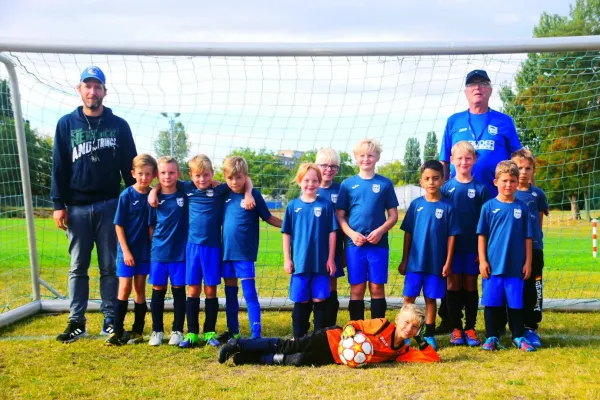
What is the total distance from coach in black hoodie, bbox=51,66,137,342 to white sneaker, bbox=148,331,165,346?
56 centimetres

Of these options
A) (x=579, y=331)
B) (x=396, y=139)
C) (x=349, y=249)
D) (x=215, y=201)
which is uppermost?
(x=396, y=139)

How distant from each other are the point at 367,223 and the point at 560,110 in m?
3.86

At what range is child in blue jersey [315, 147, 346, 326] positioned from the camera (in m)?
5.48

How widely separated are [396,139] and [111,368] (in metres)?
3.75

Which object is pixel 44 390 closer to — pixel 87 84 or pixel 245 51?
pixel 87 84

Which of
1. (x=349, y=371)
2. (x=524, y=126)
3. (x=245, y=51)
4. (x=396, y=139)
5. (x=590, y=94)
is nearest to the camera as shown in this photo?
(x=349, y=371)

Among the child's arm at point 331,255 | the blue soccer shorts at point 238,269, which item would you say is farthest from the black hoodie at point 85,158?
the child's arm at point 331,255

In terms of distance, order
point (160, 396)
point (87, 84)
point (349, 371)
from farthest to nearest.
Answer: point (87, 84) < point (349, 371) < point (160, 396)

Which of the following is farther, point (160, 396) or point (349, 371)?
point (349, 371)

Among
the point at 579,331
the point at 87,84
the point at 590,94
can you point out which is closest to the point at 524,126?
the point at 590,94

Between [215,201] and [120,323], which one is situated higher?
[215,201]

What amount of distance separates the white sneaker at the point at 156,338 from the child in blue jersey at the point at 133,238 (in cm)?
15

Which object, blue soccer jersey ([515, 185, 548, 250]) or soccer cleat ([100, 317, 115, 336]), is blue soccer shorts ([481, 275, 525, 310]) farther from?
soccer cleat ([100, 317, 115, 336])

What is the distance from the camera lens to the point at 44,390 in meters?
4.19
